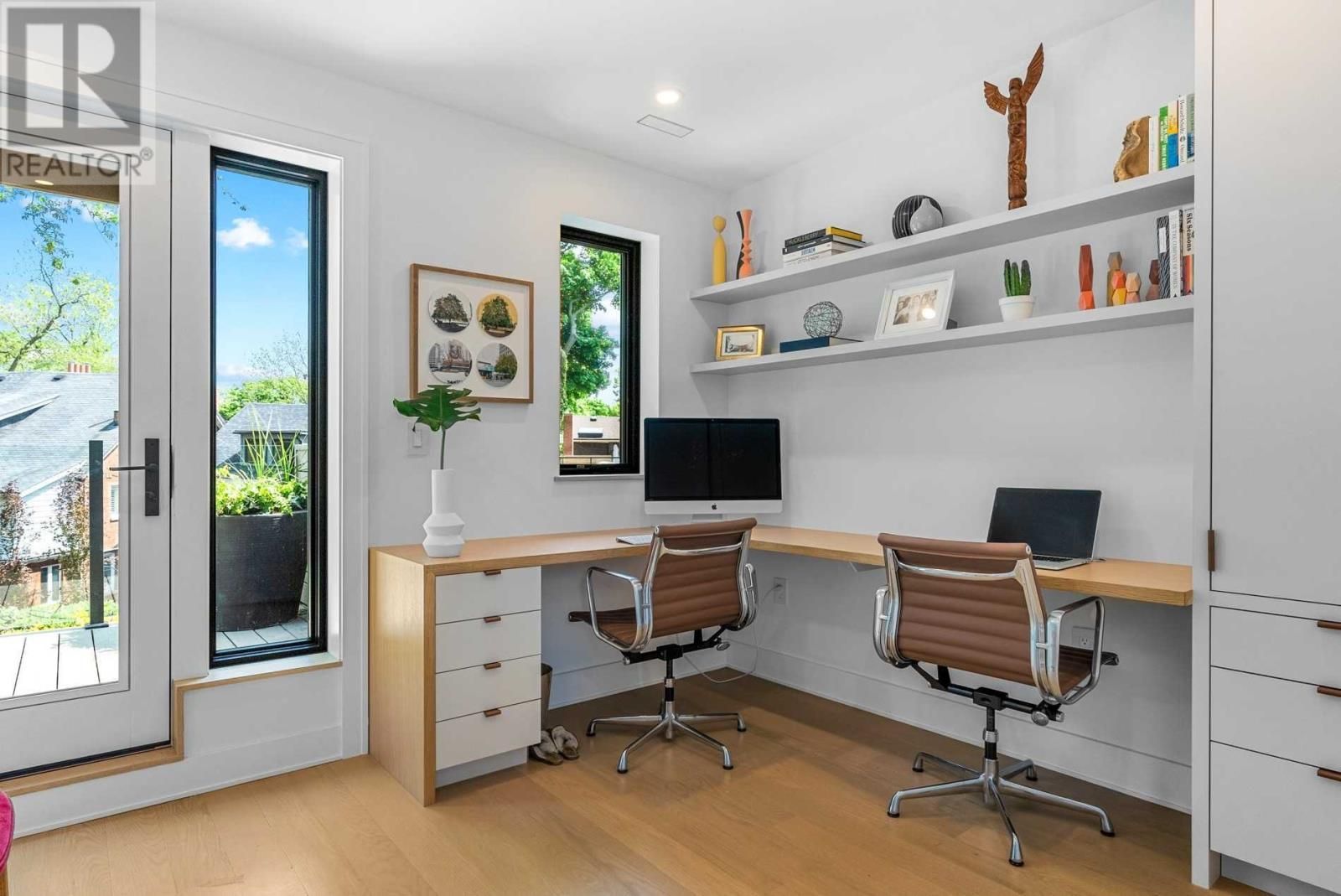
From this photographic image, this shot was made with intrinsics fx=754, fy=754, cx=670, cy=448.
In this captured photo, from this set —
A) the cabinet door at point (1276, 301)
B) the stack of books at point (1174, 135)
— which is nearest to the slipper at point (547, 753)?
the cabinet door at point (1276, 301)

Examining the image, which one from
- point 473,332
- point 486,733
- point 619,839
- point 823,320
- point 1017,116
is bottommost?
point 619,839

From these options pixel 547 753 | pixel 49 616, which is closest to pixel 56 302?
pixel 49 616

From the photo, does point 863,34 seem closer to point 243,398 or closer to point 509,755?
point 243,398

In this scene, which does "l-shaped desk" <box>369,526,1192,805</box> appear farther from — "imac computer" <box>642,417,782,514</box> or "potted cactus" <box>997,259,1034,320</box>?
"potted cactus" <box>997,259,1034,320</box>

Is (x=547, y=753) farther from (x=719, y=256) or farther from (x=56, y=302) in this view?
(x=719, y=256)

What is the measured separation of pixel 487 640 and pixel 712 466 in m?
1.35

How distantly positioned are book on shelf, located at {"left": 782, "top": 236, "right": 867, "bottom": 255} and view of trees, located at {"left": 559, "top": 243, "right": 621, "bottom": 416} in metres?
0.96

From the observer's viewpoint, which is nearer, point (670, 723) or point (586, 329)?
point (670, 723)

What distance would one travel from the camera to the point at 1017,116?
2.72 metres

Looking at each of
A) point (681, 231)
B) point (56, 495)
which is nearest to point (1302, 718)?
point (681, 231)

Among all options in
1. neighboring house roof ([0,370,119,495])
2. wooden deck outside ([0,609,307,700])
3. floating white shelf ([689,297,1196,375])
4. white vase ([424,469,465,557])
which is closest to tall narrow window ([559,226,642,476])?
floating white shelf ([689,297,1196,375])

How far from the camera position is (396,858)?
2.12 meters

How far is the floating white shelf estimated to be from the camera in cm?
231

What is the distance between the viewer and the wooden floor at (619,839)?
78.3 inches
